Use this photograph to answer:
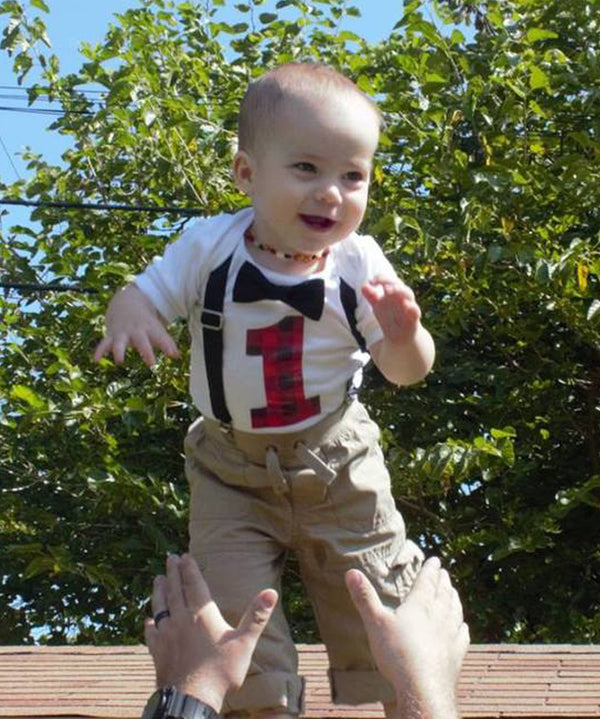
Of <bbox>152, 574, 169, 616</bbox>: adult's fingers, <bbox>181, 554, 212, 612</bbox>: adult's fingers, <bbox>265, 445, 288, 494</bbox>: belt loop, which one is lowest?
<bbox>265, 445, 288, 494</bbox>: belt loop

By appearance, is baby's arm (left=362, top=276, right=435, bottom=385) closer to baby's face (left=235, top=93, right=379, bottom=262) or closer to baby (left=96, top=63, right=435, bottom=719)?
baby (left=96, top=63, right=435, bottom=719)

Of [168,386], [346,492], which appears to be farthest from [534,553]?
[346,492]

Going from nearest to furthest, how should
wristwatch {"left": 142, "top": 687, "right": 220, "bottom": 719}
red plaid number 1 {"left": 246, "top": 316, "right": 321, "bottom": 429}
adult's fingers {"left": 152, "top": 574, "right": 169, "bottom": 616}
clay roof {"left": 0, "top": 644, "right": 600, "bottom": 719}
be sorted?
wristwatch {"left": 142, "top": 687, "right": 220, "bottom": 719}, adult's fingers {"left": 152, "top": 574, "right": 169, "bottom": 616}, red plaid number 1 {"left": 246, "top": 316, "right": 321, "bottom": 429}, clay roof {"left": 0, "top": 644, "right": 600, "bottom": 719}

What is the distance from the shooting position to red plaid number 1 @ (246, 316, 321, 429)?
3.24m

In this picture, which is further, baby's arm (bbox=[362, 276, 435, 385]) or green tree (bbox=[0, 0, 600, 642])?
green tree (bbox=[0, 0, 600, 642])

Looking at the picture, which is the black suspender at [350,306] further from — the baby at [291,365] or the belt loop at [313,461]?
the belt loop at [313,461]

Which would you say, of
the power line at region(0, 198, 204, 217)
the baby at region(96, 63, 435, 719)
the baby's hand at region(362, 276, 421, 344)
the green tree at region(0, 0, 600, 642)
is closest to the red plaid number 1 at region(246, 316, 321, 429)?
the baby at region(96, 63, 435, 719)

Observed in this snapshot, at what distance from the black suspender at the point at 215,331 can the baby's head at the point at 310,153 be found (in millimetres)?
147

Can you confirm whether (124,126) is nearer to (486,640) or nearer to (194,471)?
(486,640)

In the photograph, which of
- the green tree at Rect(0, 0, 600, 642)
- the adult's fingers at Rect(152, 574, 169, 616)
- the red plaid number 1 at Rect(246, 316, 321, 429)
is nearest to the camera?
the adult's fingers at Rect(152, 574, 169, 616)

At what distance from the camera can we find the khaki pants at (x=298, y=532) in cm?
327

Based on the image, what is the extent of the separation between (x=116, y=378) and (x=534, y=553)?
1769mm

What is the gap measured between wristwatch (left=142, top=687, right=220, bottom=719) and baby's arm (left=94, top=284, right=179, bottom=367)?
2.23 ft

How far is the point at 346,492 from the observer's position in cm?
336
